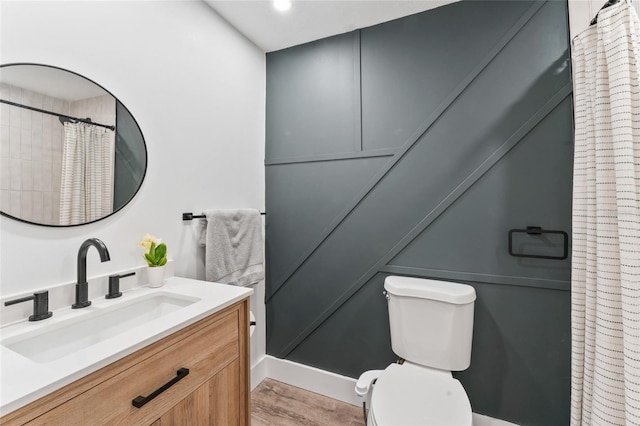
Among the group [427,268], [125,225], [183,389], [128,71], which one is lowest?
[183,389]

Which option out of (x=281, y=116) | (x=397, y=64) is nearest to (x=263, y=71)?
(x=281, y=116)

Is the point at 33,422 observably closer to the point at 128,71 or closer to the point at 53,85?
the point at 53,85

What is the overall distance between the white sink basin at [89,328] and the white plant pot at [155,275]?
0.07 meters

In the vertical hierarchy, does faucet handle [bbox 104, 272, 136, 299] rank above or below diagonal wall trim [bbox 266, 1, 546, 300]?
below

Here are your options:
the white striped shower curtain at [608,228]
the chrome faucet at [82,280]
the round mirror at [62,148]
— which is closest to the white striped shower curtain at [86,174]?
the round mirror at [62,148]

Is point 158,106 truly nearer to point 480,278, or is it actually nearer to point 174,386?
point 174,386

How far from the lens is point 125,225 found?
127 cm

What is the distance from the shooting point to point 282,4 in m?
1.63

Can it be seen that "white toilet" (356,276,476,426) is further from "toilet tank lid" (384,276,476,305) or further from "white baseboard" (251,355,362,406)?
"white baseboard" (251,355,362,406)

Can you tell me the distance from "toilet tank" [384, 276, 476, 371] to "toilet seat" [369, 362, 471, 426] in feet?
0.31

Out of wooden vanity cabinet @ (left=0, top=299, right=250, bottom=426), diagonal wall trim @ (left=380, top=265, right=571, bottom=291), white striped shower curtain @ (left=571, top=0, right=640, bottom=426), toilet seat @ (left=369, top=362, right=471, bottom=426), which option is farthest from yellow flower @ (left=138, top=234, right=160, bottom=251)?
white striped shower curtain @ (left=571, top=0, right=640, bottom=426)

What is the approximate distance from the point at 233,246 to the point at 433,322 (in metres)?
1.22

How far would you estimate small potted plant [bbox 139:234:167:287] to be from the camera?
1.28m

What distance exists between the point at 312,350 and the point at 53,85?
1994 millimetres
